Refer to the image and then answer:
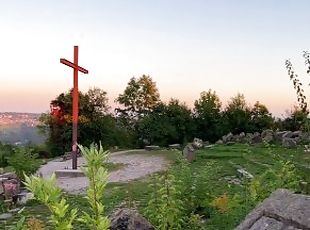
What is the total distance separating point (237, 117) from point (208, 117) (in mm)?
1606

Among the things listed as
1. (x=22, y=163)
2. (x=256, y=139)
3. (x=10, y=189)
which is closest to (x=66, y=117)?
(x=256, y=139)

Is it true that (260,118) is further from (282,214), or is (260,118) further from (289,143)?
(282,214)

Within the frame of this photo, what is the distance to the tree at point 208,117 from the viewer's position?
2706 centimetres

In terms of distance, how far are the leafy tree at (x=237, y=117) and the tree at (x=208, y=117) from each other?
20.4 inches

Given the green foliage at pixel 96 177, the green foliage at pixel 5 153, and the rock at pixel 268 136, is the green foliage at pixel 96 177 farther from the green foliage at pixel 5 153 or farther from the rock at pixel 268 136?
the rock at pixel 268 136

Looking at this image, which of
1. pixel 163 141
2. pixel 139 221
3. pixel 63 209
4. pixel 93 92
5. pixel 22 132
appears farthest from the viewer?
pixel 22 132

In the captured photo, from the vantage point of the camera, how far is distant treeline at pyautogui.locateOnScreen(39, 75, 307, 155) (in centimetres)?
2684

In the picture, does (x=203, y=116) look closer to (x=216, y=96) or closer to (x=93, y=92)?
(x=216, y=96)

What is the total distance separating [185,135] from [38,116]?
9340 mm

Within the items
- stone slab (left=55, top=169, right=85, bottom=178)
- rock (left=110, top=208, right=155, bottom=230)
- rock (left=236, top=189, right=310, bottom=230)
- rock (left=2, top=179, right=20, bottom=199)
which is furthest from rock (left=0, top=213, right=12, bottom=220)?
rock (left=236, top=189, right=310, bottom=230)

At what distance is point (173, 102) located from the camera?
28.6 metres

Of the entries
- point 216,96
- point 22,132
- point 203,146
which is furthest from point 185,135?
point 22,132

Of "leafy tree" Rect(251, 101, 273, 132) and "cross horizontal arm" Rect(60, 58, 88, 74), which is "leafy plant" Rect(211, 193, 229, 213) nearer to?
"cross horizontal arm" Rect(60, 58, 88, 74)

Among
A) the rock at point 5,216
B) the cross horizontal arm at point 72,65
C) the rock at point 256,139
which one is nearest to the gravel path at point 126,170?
the rock at point 5,216
